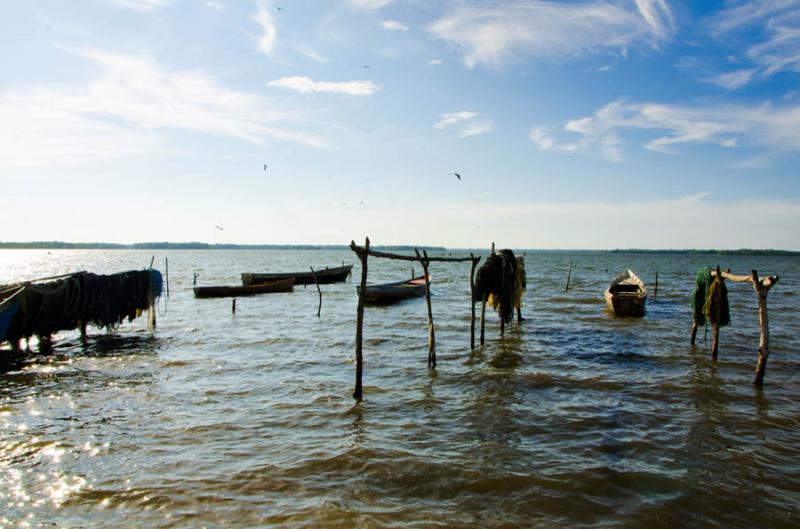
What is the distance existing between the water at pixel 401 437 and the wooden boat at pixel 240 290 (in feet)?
51.7

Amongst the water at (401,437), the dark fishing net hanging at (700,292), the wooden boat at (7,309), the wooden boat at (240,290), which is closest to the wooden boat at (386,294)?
the wooden boat at (240,290)

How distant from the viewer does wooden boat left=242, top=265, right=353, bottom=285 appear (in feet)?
127

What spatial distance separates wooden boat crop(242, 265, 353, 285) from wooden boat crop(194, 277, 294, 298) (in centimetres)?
286

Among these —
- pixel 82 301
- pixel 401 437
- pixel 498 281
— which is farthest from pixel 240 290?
pixel 401 437

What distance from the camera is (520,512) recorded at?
584 centimetres

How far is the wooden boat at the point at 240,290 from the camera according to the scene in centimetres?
3166

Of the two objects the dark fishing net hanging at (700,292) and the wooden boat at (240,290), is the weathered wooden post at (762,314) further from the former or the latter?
the wooden boat at (240,290)

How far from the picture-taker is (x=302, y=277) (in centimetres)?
4222

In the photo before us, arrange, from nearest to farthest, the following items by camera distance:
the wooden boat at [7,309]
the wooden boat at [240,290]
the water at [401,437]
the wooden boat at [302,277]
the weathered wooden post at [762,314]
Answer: the water at [401,437] < the weathered wooden post at [762,314] < the wooden boat at [7,309] < the wooden boat at [240,290] < the wooden boat at [302,277]

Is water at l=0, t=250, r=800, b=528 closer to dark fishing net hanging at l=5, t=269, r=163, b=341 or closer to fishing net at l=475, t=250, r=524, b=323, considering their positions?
dark fishing net hanging at l=5, t=269, r=163, b=341

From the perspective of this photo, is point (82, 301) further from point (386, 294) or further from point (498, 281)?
point (386, 294)

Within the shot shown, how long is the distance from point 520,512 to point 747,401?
7004 mm

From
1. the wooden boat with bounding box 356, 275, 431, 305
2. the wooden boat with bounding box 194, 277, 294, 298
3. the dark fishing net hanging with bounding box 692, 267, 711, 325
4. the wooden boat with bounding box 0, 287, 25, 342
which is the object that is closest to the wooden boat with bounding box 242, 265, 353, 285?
the wooden boat with bounding box 194, 277, 294, 298

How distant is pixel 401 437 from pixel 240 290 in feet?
88.3
